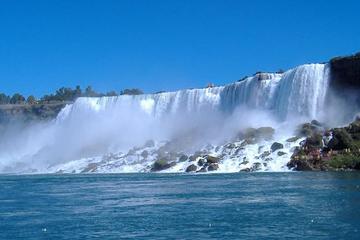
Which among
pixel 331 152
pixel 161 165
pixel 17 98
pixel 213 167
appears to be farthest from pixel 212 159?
pixel 17 98

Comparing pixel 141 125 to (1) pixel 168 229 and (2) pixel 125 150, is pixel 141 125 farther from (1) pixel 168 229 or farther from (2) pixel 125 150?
(1) pixel 168 229

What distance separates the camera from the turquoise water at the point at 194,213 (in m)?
15.4

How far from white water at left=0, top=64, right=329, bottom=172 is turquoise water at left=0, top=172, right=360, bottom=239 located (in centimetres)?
1651

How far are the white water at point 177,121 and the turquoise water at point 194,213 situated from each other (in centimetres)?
1651

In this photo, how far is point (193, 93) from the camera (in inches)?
2552

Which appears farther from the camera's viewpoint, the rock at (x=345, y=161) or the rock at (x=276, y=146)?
the rock at (x=276, y=146)

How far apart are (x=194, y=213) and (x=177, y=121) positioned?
152ft

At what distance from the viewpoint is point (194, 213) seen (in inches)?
742

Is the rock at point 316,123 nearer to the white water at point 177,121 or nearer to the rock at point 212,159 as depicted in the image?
the white water at point 177,121

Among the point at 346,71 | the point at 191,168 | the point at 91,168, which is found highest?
the point at 346,71

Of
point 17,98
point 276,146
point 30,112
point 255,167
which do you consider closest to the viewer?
point 255,167

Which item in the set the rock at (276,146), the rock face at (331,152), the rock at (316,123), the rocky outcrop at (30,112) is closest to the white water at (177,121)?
the rock at (276,146)

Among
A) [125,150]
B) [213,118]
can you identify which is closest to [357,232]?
[213,118]

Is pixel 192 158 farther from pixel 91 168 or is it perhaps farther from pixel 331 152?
pixel 331 152
